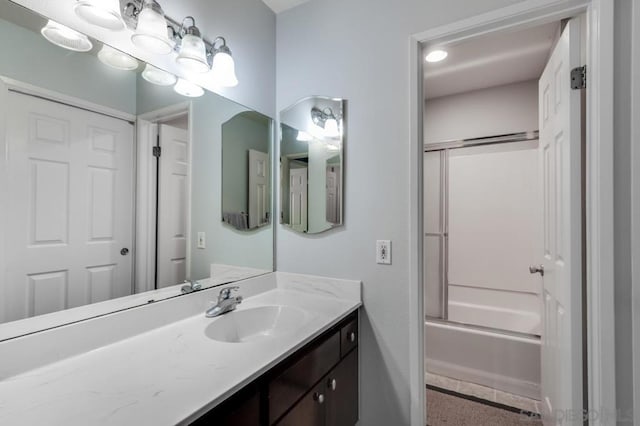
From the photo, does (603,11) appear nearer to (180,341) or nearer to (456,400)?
(180,341)

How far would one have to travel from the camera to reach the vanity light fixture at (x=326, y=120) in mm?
1554

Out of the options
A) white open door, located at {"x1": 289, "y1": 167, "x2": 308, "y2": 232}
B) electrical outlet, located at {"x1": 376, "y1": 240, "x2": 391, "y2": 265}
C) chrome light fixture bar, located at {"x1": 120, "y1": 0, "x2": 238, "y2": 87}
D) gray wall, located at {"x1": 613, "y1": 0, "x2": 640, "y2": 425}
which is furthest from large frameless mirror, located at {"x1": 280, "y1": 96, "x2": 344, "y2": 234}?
gray wall, located at {"x1": 613, "y1": 0, "x2": 640, "y2": 425}

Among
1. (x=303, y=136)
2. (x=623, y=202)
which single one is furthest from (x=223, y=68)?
(x=623, y=202)

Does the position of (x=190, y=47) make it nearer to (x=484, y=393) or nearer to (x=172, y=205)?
(x=172, y=205)

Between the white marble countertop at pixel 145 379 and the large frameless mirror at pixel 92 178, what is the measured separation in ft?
0.50

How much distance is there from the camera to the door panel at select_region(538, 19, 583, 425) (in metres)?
1.15

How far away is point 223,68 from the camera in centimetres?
134

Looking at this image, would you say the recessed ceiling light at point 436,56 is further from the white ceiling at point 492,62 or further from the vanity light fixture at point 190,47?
the vanity light fixture at point 190,47

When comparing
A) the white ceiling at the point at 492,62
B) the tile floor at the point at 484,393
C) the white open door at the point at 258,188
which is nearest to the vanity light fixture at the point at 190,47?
the white open door at the point at 258,188

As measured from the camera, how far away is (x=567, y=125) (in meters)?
1.19

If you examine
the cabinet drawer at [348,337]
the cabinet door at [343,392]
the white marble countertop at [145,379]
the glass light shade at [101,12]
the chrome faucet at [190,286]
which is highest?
the glass light shade at [101,12]

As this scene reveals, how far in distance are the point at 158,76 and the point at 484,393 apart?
106 inches

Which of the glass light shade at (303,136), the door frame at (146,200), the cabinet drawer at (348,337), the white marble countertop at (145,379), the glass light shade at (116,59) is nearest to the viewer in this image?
the white marble countertop at (145,379)

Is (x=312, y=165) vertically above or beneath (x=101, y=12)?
beneath
